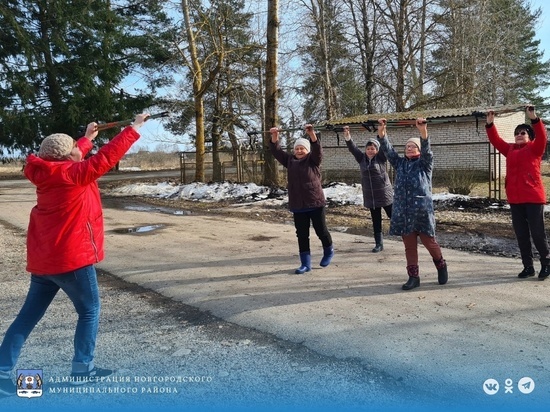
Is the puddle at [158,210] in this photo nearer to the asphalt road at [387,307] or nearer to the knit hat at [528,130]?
the asphalt road at [387,307]

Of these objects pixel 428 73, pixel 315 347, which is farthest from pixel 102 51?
pixel 315 347

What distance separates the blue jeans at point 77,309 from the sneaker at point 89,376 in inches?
1.3

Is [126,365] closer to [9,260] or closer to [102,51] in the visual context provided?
[9,260]

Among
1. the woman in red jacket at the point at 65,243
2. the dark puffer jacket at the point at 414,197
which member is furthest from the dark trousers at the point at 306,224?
the woman in red jacket at the point at 65,243

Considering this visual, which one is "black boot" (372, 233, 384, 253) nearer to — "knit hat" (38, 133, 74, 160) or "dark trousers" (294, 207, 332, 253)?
"dark trousers" (294, 207, 332, 253)

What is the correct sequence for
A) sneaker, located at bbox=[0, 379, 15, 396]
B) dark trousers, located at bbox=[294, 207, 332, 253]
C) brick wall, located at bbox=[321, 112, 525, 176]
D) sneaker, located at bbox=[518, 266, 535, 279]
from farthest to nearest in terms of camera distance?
brick wall, located at bbox=[321, 112, 525, 176]
dark trousers, located at bbox=[294, 207, 332, 253]
sneaker, located at bbox=[518, 266, 535, 279]
sneaker, located at bbox=[0, 379, 15, 396]

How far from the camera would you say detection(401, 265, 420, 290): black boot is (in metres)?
5.48

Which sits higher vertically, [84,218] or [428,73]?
[428,73]

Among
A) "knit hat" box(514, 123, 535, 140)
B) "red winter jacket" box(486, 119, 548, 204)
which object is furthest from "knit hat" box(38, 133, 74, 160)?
"knit hat" box(514, 123, 535, 140)

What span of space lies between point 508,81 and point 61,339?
3928cm

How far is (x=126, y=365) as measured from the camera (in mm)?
3781

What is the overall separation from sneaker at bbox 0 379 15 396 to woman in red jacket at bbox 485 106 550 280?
520 centimetres

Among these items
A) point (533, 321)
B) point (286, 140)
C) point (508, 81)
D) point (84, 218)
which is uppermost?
point (508, 81)

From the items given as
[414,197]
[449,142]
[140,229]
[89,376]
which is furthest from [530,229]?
[449,142]
